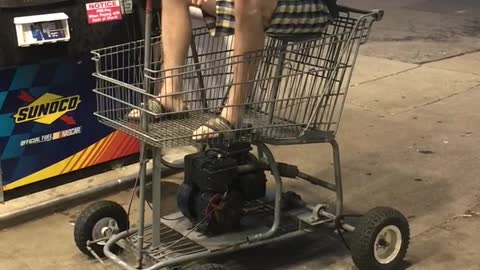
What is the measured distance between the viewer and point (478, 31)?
8.45 m

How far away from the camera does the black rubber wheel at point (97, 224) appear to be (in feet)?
11.1

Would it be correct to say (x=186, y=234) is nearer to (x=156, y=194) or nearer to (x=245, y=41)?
(x=156, y=194)

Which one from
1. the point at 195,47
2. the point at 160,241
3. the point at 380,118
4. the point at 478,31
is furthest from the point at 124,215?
the point at 478,31

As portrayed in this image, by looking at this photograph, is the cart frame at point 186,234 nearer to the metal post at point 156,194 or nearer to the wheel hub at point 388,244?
the metal post at point 156,194

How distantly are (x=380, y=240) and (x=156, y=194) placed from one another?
100 cm

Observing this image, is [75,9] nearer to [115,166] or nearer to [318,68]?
[115,166]

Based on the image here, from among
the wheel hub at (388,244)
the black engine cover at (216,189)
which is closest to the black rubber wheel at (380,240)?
the wheel hub at (388,244)

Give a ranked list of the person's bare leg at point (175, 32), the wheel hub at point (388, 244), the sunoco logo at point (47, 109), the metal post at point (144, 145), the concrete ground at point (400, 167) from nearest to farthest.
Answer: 1. the metal post at point (144, 145)
2. the person's bare leg at point (175, 32)
3. the wheel hub at point (388, 244)
4. the concrete ground at point (400, 167)
5. the sunoco logo at point (47, 109)

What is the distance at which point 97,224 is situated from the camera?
343 cm

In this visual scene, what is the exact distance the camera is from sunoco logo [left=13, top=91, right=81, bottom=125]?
12.7 ft

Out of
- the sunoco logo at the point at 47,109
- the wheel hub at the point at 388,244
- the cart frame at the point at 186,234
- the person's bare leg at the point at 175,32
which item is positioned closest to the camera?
the cart frame at the point at 186,234

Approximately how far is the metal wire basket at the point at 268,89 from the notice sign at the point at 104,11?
0.70m

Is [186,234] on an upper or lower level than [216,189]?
lower

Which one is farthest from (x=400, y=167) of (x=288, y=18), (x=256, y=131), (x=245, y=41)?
(x=245, y=41)
